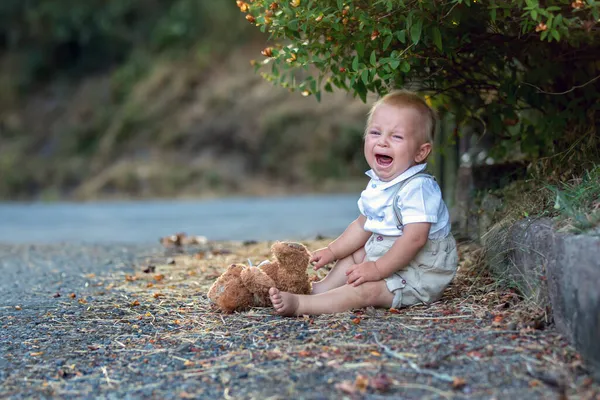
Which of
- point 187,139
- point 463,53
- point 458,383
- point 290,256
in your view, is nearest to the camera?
point 458,383

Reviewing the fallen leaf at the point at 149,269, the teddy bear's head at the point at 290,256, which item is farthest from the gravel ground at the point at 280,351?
the fallen leaf at the point at 149,269

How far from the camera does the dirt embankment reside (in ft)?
47.2

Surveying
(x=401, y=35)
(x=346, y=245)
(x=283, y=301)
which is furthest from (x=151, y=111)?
(x=283, y=301)

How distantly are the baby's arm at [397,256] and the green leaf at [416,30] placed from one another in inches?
31.4

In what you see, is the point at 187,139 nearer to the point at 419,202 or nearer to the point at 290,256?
the point at 290,256

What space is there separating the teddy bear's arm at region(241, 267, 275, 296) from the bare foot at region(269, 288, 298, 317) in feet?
0.62

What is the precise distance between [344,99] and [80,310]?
41.5 feet

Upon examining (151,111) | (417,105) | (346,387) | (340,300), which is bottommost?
(346,387)

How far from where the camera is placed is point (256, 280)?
3.26 m

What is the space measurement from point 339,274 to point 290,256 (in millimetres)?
264

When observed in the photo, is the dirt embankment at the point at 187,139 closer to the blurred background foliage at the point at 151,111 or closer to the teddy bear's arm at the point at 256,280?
the blurred background foliage at the point at 151,111

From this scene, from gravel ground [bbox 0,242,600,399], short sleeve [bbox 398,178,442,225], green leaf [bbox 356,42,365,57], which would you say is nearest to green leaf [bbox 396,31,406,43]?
green leaf [bbox 356,42,365,57]

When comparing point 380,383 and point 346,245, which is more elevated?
point 346,245

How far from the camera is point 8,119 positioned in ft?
62.9
